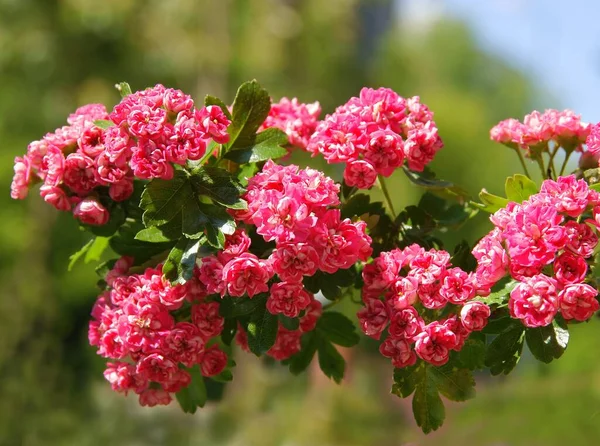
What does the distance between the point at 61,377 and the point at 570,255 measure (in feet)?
15.5

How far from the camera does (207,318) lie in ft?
3.70

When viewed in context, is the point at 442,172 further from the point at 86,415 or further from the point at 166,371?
the point at 166,371

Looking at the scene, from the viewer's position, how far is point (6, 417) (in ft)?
14.1

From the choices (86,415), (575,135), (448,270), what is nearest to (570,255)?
(448,270)

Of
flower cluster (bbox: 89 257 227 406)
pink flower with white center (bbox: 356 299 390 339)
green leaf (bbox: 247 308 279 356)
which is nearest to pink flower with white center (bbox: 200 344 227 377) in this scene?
flower cluster (bbox: 89 257 227 406)

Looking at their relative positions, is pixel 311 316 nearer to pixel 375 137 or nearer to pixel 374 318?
pixel 374 318

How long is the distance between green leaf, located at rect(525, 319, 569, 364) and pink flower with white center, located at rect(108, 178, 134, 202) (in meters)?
0.58

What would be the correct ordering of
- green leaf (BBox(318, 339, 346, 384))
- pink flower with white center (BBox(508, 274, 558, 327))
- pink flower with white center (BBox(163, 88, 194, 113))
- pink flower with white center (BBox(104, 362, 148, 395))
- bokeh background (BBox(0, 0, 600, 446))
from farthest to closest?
bokeh background (BBox(0, 0, 600, 446)) < green leaf (BBox(318, 339, 346, 384)) < pink flower with white center (BBox(104, 362, 148, 395)) < pink flower with white center (BBox(163, 88, 194, 113)) < pink flower with white center (BBox(508, 274, 558, 327))

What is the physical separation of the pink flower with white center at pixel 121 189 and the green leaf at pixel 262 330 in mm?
255

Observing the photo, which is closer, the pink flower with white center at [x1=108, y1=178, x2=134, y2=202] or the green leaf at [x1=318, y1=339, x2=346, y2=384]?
the pink flower with white center at [x1=108, y1=178, x2=134, y2=202]

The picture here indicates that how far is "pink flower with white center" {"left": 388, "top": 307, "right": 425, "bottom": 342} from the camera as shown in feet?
3.36

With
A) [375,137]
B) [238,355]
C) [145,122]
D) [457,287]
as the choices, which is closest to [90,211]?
[145,122]

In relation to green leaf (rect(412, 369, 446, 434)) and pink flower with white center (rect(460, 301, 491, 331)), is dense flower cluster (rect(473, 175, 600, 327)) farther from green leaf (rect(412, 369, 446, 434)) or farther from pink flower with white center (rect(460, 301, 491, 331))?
green leaf (rect(412, 369, 446, 434))

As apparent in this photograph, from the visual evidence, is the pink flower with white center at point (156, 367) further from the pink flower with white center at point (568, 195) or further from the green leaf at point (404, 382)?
the pink flower with white center at point (568, 195)
